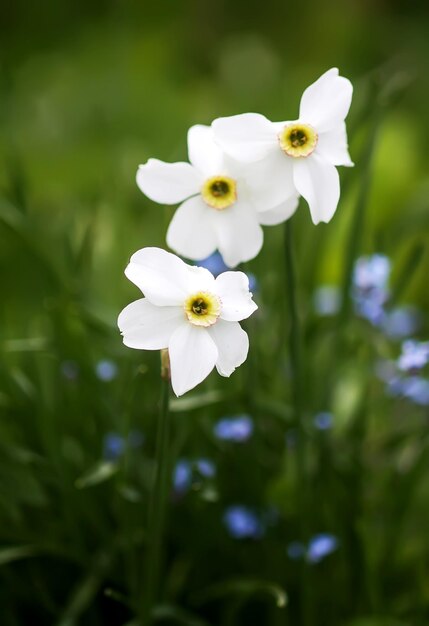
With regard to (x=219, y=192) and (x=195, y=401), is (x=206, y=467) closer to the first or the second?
(x=195, y=401)

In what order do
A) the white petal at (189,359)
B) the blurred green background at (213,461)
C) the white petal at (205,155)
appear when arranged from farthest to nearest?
the blurred green background at (213,461) → the white petal at (205,155) → the white petal at (189,359)

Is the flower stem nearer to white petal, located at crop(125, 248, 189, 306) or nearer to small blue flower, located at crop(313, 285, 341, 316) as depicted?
white petal, located at crop(125, 248, 189, 306)

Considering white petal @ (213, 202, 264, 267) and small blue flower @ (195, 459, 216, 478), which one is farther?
small blue flower @ (195, 459, 216, 478)

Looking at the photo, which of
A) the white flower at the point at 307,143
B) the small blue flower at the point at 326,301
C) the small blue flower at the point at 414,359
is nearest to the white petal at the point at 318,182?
the white flower at the point at 307,143

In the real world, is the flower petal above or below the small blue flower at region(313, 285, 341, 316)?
below

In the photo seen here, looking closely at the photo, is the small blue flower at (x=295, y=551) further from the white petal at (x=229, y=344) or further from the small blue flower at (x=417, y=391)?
the white petal at (x=229, y=344)

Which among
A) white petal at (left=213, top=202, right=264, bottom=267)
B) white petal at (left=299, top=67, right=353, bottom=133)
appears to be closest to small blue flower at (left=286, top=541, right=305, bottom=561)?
white petal at (left=213, top=202, right=264, bottom=267)

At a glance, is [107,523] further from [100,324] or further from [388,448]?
[388,448]
